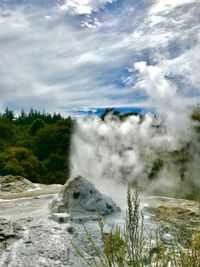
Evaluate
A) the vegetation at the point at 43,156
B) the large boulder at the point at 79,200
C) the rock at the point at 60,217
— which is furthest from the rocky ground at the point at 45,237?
the vegetation at the point at 43,156

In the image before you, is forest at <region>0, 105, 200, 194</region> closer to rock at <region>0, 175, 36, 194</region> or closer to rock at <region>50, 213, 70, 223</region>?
rock at <region>0, 175, 36, 194</region>

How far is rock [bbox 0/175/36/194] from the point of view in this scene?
18.5m

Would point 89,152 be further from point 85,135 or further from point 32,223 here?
point 32,223

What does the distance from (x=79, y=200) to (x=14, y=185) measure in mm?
8752

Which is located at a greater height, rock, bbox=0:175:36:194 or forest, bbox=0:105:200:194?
forest, bbox=0:105:200:194

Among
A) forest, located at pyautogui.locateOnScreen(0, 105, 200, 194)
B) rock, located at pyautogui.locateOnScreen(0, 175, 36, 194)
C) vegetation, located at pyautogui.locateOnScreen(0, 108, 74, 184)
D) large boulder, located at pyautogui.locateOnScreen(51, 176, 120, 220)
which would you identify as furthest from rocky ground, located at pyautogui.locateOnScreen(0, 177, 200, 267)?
vegetation, located at pyautogui.locateOnScreen(0, 108, 74, 184)

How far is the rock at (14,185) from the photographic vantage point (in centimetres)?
1850

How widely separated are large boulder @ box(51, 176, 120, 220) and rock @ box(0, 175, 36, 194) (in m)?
7.86

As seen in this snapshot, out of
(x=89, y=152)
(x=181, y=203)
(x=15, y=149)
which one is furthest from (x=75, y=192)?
(x=15, y=149)

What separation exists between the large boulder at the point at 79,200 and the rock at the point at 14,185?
25.8 ft

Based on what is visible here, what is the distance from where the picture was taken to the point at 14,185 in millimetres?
19031

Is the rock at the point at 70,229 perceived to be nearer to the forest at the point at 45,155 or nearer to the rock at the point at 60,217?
the rock at the point at 60,217

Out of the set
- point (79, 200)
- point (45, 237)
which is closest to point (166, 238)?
point (45, 237)

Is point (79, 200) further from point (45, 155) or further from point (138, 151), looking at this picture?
point (45, 155)
